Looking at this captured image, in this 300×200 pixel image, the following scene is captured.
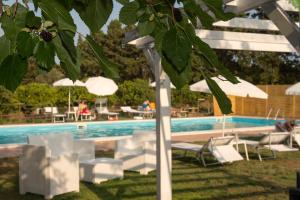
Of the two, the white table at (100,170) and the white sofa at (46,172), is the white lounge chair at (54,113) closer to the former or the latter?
the white table at (100,170)

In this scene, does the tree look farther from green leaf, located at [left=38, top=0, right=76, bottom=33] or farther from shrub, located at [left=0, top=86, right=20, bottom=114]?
green leaf, located at [left=38, top=0, right=76, bottom=33]

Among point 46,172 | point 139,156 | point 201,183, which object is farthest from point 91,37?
point 139,156

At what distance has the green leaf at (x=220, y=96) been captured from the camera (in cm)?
89

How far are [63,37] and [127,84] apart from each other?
93.6 ft

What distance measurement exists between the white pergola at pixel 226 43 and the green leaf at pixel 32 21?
295 cm

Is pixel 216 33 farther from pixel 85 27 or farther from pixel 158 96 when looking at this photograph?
pixel 85 27

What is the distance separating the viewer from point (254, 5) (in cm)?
505

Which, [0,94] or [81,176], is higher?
[0,94]

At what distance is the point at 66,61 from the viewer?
91 centimetres

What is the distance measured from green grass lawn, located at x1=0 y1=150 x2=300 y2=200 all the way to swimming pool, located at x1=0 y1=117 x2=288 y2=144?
27.8 feet

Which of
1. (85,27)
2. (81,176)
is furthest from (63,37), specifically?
(81,176)

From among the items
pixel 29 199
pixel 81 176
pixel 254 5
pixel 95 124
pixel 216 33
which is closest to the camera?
pixel 254 5

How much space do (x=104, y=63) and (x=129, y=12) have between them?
0.16m

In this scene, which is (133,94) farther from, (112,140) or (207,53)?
(207,53)
